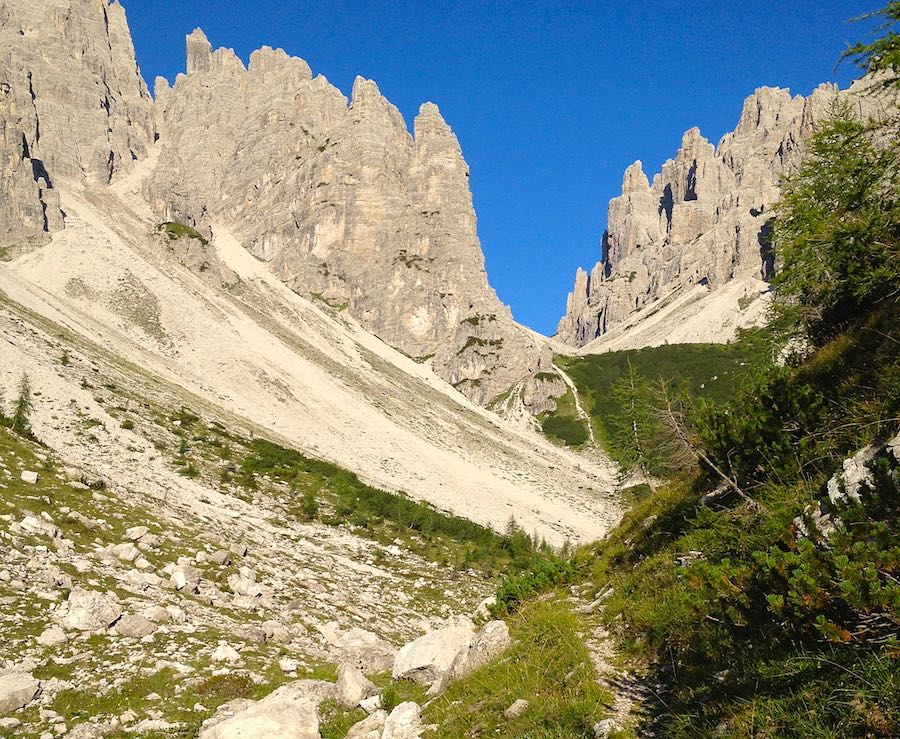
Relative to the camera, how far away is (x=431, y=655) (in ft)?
31.1

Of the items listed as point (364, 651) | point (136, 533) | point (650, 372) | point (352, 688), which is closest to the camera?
point (352, 688)

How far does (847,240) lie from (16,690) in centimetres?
1542

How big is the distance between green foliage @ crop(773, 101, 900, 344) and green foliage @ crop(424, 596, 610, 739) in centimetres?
667

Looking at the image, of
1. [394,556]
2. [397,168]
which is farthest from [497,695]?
[397,168]

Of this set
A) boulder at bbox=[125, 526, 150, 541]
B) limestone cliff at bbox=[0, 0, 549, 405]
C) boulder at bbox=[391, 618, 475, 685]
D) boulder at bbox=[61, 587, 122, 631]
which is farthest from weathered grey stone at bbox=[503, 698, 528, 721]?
limestone cliff at bbox=[0, 0, 549, 405]

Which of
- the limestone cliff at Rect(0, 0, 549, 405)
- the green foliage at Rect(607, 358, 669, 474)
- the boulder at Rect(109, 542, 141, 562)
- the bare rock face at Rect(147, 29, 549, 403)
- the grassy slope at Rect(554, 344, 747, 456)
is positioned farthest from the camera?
the bare rock face at Rect(147, 29, 549, 403)

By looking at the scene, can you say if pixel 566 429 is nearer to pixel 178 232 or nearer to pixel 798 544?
pixel 178 232

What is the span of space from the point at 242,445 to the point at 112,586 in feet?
79.8

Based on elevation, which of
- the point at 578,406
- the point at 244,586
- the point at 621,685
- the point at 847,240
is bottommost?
the point at 244,586

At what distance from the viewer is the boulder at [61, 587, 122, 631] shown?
39.0 feet

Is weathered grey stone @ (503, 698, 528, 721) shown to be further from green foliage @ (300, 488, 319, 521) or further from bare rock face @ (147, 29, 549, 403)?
bare rock face @ (147, 29, 549, 403)

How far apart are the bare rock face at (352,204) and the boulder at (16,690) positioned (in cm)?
12022

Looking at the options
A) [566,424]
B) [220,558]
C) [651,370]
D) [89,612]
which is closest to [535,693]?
[89,612]

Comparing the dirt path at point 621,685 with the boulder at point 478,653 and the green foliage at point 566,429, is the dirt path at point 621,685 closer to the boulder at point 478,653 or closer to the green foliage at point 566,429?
the boulder at point 478,653
